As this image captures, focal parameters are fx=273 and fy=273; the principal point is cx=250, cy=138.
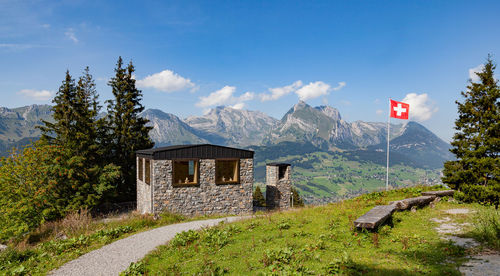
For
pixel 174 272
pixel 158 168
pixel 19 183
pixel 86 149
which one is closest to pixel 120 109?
pixel 86 149

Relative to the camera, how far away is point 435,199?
44.3 feet

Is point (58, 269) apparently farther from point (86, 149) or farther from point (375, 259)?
point (86, 149)

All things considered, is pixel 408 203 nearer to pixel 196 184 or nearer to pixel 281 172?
pixel 281 172

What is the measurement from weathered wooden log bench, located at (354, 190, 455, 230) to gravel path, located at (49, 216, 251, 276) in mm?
7532

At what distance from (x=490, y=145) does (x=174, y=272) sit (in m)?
16.3

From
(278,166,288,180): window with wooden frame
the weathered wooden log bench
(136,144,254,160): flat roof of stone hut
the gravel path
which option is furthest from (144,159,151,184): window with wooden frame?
the weathered wooden log bench

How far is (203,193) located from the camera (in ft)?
62.9

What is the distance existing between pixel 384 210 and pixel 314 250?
4.29 m

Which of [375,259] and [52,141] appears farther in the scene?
[52,141]

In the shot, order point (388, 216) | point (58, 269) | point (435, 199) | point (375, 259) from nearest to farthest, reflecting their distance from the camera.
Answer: point (375, 259) → point (58, 269) → point (388, 216) → point (435, 199)

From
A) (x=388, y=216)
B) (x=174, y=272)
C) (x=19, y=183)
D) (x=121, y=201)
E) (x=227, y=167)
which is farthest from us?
(x=121, y=201)

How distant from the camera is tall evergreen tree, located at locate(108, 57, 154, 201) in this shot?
2745 cm

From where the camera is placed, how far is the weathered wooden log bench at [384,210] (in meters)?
8.38

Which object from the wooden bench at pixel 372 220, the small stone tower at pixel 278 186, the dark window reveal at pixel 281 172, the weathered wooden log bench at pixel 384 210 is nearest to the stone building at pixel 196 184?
the small stone tower at pixel 278 186
